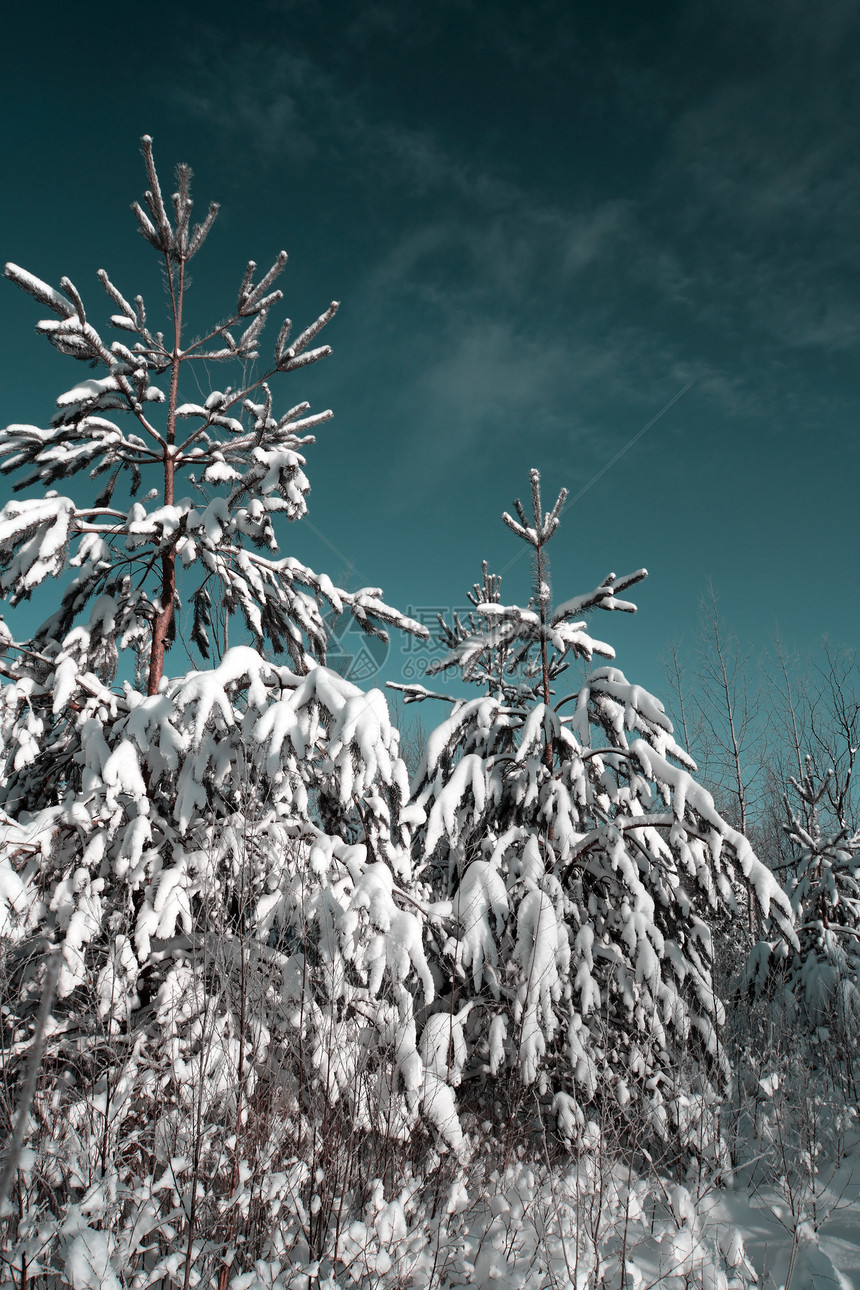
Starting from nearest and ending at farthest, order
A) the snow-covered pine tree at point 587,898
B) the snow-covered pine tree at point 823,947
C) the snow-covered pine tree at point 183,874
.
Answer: the snow-covered pine tree at point 183,874 → the snow-covered pine tree at point 587,898 → the snow-covered pine tree at point 823,947

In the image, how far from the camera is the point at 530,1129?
4078mm

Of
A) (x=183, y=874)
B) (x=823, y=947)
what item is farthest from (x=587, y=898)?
(x=823, y=947)

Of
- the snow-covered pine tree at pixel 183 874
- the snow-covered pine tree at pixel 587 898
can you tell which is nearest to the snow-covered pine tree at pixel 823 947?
the snow-covered pine tree at pixel 587 898

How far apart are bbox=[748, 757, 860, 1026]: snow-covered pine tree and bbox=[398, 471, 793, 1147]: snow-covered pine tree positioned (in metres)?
2.90

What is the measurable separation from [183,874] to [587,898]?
2889 mm

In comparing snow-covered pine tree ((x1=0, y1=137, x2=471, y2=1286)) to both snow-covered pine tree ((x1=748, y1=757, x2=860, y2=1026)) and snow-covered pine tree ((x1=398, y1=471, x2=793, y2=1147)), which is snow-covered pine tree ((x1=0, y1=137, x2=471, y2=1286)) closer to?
snow-covered pine tree ((x1=398, y1=471, x2=793, y2=1147))

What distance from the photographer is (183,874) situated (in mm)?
3402

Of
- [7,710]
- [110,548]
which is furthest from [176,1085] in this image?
[110,548]

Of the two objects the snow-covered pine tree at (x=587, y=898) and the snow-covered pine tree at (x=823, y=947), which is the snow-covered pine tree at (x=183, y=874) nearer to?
the snow-covered pine tree at (x=587, y=898)

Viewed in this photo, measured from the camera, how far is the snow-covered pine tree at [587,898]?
3.70 meters

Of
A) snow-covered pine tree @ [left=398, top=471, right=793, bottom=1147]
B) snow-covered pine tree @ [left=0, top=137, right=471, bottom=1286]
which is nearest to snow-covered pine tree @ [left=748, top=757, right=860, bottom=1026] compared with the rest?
snow-covered pine tree @ [left=398, top=471, right=793, bottom=1147]

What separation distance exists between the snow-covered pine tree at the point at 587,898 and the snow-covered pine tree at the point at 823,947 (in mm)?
2900

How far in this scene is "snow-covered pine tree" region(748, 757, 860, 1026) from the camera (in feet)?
21.9

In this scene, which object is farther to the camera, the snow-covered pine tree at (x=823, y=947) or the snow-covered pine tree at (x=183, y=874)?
the snow-covered pine tree at (x=823, y=947)
